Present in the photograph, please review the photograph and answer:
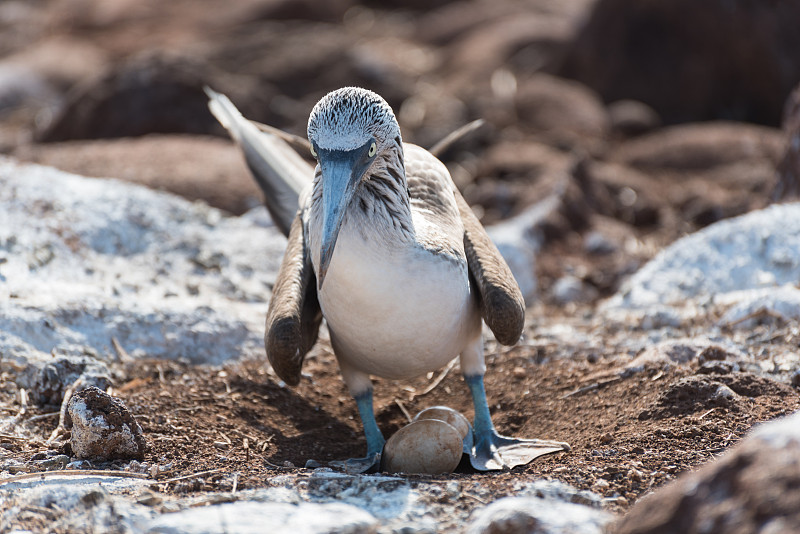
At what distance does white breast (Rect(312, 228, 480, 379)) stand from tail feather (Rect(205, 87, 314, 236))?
146 cm

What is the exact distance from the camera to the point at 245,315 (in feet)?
18.6

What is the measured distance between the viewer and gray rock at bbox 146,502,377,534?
2914 mm

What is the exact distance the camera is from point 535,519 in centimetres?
279

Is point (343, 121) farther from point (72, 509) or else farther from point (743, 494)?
point (743, 494)

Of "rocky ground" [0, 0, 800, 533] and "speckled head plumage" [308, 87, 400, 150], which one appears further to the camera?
"speckled head plumage" [308, 87, 400, 150]

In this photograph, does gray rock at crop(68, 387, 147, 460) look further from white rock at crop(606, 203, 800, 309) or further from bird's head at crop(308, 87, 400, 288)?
white rock at crop(606, 203, 800, 309)

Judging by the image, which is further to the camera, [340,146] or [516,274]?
A: [516,274]

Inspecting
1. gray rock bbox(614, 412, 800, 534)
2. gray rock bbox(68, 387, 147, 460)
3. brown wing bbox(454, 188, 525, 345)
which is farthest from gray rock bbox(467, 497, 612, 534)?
gray rock bbox(68, 387, 147, 460)

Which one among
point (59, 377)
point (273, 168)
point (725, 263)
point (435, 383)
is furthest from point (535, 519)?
point (725, 263)

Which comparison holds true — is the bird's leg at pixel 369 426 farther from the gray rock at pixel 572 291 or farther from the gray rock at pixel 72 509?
the gray rock at pixel 572 291

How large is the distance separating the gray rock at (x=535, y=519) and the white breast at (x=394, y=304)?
46.0 inches

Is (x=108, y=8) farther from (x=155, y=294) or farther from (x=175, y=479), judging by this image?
(x=175, y=479)

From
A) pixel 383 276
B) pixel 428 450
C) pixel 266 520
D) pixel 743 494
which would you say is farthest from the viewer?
pixel 428 450

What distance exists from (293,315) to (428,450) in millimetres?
841
